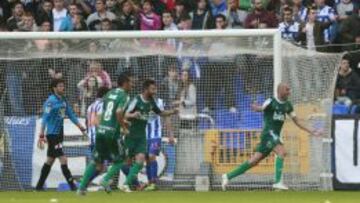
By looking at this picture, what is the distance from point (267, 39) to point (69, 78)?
3.85m

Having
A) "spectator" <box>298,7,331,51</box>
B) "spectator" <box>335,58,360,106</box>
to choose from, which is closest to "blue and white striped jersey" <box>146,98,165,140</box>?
"spectator" <box>335,58,360,106</box>

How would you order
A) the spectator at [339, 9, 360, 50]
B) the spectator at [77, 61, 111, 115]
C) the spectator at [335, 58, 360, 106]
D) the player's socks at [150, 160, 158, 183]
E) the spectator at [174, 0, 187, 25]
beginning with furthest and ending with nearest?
the spectator at [174, 0, 187, 25] → the spectator at [339, 9, 360, 50] → the spectator at [335, 58, 360, 106] → the spectator at [77, 61, 111, 115] → the player's socks at [150, 160, 158, 183]

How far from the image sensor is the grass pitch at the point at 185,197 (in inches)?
664

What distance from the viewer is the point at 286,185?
2033cm

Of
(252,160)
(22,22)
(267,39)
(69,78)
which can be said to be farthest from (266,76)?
(22,22)

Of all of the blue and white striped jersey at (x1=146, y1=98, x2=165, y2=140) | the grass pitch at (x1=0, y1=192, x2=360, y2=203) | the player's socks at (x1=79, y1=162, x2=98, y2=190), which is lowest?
the grass pitch at (x1=0, y1=192, x2=360, y2=203)

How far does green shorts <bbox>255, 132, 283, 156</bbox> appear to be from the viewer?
19438mm

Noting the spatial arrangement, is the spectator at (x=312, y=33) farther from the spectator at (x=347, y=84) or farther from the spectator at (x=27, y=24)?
the spectator at (x=27, y=24)

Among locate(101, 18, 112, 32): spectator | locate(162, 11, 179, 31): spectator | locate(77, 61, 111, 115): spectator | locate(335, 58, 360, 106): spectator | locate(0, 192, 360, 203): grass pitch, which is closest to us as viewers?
locate(0, 192, 360, 203): grass pitch

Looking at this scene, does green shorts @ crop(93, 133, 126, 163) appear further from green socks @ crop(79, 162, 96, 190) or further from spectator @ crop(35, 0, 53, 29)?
spectator @ crop(35, 0, 53, 29)

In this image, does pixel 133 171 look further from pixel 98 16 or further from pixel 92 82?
pixel 98 16

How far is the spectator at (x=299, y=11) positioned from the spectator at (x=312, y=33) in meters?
0.31

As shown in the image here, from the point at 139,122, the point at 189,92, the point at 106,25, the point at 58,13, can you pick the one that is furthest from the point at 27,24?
the point at 139,122

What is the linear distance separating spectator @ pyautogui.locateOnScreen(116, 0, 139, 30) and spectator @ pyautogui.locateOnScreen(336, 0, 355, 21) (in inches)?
170
